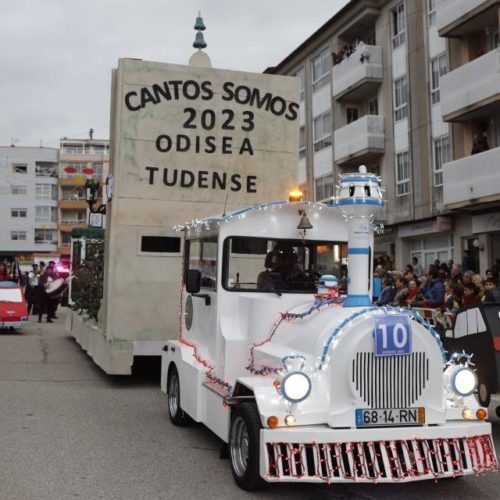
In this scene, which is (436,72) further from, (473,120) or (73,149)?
(73,149)

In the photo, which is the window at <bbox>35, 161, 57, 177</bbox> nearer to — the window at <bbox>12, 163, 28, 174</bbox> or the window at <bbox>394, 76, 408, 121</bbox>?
the window at <bbox>12, 163, 28, 174</bbox>

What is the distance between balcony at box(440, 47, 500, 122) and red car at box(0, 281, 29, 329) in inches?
551

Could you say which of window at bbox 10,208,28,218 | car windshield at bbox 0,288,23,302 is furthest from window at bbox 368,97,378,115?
window at bbox 10,208,28,218

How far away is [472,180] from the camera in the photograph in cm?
1992

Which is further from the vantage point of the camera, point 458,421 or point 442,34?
point 442,34

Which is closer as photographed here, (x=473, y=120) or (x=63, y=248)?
(x=473, y=120)

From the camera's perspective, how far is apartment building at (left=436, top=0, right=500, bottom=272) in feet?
63.5

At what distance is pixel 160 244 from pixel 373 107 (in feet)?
67.5

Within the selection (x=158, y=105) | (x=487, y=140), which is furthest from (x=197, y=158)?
(x=487, y=140)

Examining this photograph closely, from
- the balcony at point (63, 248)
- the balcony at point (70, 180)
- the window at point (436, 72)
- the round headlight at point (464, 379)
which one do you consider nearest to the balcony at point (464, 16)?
the window at point (436, 72)

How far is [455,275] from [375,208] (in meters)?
9.38

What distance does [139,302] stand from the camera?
991 centimetres

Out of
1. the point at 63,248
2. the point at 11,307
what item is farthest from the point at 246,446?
the point at 63,248

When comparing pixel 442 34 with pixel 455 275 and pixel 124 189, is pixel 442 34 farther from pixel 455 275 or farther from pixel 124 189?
pixel 124 189
